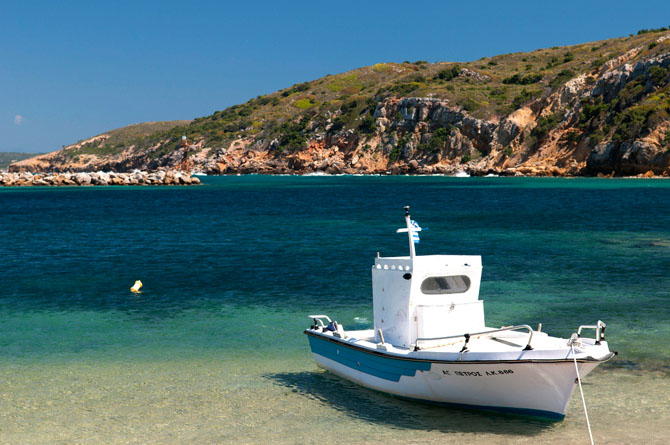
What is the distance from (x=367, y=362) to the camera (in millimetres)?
14812

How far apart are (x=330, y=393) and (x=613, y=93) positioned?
136171 millimetres

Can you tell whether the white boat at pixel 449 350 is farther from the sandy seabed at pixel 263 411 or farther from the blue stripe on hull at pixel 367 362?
the sandy seabed at pixel 263 411

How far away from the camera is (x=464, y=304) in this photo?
14828mm

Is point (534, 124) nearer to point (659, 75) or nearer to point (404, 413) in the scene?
point (659, 75)

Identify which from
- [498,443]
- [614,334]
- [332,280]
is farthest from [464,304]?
[332,280]

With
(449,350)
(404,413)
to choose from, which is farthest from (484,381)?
(404,413)

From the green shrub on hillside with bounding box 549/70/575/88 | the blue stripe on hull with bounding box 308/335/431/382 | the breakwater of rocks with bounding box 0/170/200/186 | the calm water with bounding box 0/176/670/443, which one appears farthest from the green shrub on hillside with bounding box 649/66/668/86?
the blue stripe on hull with bounding box 308/335/431/382

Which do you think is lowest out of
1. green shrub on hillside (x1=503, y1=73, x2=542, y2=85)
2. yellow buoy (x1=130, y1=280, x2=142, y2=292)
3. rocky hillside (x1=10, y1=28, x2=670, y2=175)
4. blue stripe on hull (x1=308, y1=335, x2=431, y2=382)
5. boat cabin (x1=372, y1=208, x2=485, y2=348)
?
yellow buoy (x1=130, y1=280, x2=142, y2=292)

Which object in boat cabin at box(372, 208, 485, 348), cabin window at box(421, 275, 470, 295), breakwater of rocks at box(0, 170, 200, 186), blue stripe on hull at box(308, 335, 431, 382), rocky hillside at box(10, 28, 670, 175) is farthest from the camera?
breakwater of rocks at box(0, 170, 200, 186)

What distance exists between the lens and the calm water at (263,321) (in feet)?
43.7

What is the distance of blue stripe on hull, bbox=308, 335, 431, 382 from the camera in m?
13.7

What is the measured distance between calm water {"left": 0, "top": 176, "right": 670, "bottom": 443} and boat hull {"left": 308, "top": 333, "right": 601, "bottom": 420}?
12.5 inches

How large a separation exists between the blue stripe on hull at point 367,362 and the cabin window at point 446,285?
1.77 meters

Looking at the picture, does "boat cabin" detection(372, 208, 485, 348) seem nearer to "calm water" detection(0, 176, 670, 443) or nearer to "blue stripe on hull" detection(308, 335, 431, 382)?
"blue stripe on hull" detection(308, 335, 431, 382)
